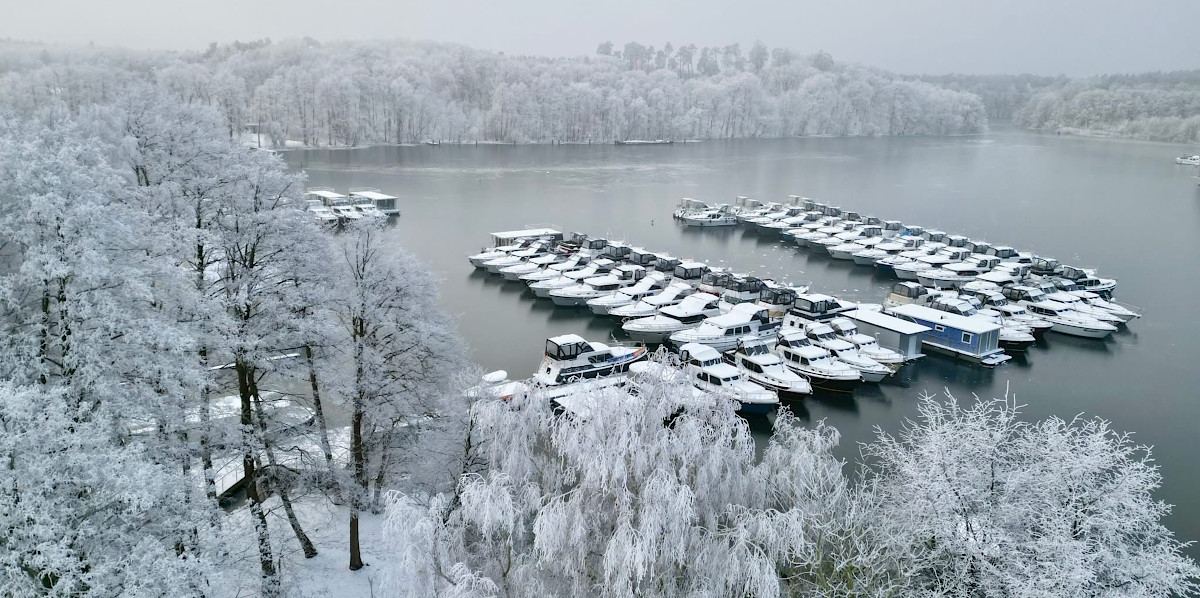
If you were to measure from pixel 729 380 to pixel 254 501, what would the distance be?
15287 mm

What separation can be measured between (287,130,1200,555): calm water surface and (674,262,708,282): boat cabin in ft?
18.8

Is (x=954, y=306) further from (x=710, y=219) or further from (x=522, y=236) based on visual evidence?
(x=710, y=219)

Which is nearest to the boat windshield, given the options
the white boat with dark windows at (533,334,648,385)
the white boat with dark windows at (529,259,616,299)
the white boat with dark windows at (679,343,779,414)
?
the white boat with dark windows at (679,343,779,414)

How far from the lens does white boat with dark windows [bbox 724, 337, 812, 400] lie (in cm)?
2395

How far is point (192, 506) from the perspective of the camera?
8.05 m

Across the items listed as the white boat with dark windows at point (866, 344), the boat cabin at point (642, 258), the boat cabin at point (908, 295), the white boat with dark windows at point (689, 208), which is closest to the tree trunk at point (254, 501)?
the white boat with dark windows at point (866, 344)

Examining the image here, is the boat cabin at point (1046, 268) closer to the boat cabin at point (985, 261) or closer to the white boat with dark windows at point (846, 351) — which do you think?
the boat cabin at point (985, 261)

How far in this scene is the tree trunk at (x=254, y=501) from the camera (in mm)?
10188

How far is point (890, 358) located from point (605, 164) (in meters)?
65.2

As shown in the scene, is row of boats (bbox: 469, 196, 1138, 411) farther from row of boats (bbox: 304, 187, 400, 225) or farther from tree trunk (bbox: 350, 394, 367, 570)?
row of boats (bbox: 304, 187, 400, 225)

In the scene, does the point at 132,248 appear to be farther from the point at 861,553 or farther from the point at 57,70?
the point at 57,70

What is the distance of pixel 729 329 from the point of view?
2762 centimetres

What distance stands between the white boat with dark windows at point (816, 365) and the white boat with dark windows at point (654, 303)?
6185mm

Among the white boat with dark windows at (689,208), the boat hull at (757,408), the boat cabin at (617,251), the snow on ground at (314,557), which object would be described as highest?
the white boat with dark windows at (689,208)
